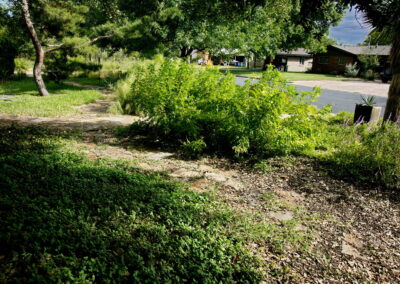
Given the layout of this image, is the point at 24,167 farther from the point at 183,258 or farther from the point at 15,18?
the point at 15,18

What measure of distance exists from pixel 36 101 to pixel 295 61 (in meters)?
47.0

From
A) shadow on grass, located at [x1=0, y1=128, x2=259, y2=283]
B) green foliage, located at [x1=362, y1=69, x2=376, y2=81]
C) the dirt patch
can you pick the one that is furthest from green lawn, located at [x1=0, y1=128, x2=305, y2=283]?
green foliage, located at [x1=362, y1=69, x2=376, y2=81]

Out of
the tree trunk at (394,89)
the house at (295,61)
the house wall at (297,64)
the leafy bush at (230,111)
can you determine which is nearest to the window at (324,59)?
the house at (295,61)

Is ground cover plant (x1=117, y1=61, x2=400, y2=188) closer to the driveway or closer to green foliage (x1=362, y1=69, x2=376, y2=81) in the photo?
the driveway

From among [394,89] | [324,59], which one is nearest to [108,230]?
[394,89]

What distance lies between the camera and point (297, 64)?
49219mm

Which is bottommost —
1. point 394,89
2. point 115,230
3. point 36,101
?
point 115,230

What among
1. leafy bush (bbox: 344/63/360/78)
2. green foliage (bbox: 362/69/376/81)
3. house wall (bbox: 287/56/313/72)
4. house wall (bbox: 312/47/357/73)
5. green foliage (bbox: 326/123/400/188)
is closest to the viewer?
green foliage (bbox: 326/123/400/188)

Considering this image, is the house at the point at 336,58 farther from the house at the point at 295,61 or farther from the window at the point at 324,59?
the house at the point at 295,61

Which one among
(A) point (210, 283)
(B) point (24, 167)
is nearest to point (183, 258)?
(A) point (210, 283)

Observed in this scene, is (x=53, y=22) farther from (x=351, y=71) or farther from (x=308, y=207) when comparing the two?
(x=351, y=71)

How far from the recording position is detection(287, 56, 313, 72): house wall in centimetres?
4872

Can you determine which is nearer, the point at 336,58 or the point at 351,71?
the point at 351,71

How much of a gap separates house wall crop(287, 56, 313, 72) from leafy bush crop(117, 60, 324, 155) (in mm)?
46755
